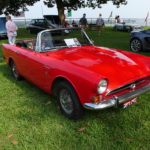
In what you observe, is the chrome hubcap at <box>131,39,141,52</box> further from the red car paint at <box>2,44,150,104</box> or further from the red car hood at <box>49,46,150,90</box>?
the red car hood at <box>49,46,150,90</box>

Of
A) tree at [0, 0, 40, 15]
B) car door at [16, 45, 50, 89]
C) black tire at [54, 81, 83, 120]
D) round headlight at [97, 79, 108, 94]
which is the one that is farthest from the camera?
tree at [0, 0, 40, 15]

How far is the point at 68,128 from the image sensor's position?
121 inches

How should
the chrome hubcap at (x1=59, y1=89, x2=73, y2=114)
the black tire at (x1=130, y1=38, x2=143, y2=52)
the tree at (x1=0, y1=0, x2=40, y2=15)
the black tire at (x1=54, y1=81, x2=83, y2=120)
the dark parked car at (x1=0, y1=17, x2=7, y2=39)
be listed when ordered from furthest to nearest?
the tree at (x1=0, y1=0, x2=40, y2=15), the dark parked car at (x1=0, y1=17, x2=7, y2=39), the black tire at (x1=130, y1=38, x2=143, y2=52), the chrome hubcap at (x1=59, y1=89, x2=73, y2=114), the black tire at (x1=54, y1=81, x2=83, y2=120)

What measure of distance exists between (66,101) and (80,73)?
2.18 feet

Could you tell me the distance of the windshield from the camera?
411 centimetres

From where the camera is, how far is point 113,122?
3164 millimetres

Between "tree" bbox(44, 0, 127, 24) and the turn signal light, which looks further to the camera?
"tree" bbox(44, 0, 127, 24)

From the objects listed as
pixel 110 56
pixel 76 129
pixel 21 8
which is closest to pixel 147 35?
pixel 110 56

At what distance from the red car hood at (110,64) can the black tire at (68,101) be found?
429mm

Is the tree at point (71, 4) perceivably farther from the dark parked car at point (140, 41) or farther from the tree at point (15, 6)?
the dark parked car at point (140, 41)

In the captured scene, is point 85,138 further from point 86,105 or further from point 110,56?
point 110,56

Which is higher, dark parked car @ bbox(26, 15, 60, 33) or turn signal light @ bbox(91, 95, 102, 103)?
dark parked car @ bbox(26, 15, 60, 33)

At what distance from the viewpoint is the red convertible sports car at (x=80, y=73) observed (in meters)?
2.76

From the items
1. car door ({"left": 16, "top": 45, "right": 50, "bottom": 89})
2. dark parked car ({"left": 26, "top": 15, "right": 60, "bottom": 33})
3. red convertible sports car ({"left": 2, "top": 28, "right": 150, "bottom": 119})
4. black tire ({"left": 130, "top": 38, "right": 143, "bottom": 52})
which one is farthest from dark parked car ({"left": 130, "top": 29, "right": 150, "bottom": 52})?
dark parked car ({"left": 26, "top": 15, "right": 60, "bottom": 33})
